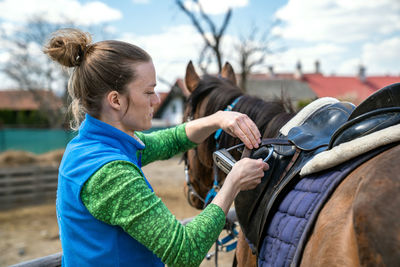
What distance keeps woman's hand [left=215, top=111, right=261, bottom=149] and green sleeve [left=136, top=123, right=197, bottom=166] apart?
430mm

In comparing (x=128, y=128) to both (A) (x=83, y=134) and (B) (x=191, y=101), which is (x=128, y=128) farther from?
(B) (x=191, y=101)

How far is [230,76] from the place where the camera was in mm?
2867

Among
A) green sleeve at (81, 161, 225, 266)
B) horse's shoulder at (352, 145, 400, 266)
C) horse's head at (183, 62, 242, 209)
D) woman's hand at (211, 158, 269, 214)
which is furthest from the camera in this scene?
horse's head at (183, 62, 242, 209)

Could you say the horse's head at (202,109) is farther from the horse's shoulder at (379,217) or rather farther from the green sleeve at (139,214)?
the horse's shoulder at (379,217)

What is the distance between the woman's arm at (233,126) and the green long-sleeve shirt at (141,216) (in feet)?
1.84

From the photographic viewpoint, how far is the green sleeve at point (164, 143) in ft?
6.66

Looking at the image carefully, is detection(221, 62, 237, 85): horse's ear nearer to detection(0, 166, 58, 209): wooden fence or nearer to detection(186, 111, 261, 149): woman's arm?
detection(186, 111, 261, 149): woman's arm

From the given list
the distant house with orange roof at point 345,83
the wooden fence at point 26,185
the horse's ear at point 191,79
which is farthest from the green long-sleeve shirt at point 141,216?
the distant house with orange roof at point 345,83

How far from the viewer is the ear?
1.37 metres

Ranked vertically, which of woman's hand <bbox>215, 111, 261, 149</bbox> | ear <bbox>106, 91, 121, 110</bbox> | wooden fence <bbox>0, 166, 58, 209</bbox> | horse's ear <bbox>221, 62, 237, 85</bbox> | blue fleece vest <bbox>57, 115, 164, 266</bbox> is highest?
ear <bbox>106, 91, 121, 110</bbox>

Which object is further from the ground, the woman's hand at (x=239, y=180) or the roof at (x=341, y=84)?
the woman's hand at (x=239, y=180)

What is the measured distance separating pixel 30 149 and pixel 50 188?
6.09 meters

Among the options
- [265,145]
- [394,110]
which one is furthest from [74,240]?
[394,110]

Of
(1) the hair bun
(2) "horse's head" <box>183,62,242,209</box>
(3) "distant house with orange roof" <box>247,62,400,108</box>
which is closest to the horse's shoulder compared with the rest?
(1) the hair bun
